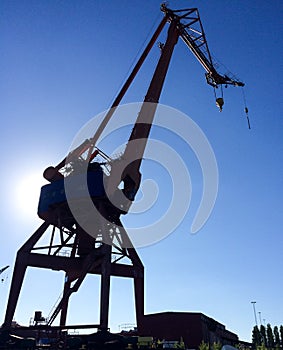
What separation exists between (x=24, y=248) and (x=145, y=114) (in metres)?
15.0

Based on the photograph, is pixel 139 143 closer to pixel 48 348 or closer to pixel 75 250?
pixel 75 250

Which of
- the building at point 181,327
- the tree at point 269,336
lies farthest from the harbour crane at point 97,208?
the tree at point 269,336

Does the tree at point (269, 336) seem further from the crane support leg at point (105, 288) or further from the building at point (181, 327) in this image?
the crane support leg at point (105, 288)

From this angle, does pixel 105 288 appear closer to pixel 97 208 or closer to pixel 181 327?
pixel 97 208

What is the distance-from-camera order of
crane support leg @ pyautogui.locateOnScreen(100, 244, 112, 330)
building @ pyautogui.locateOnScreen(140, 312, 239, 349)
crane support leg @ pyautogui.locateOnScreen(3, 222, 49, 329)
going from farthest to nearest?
building @ pyautogui.locateOnScreen(140, 312, 239, 349)
crane support leg @ pyautogui.locateOnScreen(3, 222, 49, 329)
crane support leg @ pyautogui.locateOnScreen(100, 244, 112, 330)

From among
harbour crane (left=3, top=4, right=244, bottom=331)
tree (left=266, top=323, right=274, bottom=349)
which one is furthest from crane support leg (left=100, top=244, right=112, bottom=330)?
tree (left=266, top=323, right=274, bottom=349)

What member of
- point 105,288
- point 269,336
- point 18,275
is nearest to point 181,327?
point 105,288

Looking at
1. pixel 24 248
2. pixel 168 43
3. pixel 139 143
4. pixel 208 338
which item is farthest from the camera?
pixel 208 338

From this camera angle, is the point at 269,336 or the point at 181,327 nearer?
the point at 181,327

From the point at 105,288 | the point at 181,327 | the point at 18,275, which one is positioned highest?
the point at 18,275

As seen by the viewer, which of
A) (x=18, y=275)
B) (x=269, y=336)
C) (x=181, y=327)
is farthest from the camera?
(x=269, y=336)

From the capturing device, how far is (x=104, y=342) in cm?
2184

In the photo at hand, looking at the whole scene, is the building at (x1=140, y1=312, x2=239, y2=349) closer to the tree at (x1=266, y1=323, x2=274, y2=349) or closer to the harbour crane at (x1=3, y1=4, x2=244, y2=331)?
the harbour crane at (x1=3, y1=4, x2=244, y2=331)

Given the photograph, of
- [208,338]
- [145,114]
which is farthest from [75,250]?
[208,338]
